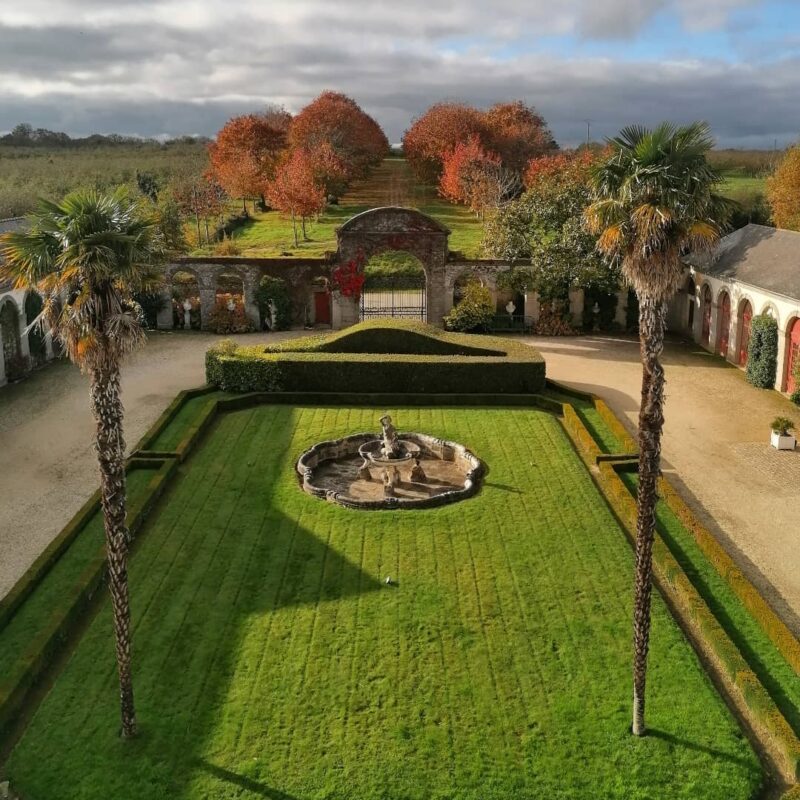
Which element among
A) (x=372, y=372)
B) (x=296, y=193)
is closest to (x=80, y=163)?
(x=296, y=193)

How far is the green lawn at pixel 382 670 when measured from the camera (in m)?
11.6

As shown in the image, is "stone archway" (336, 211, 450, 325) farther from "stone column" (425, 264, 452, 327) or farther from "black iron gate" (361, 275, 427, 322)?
"black iron gate" (361, 275, 427, 322)

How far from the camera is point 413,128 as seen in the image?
91.6 metres

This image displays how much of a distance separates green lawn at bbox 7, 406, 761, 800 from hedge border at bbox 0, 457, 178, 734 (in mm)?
388

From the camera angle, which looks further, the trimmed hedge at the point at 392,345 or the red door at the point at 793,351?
the trimmed hedge at the point at 392,345

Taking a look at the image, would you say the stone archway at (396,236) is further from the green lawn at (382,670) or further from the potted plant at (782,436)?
the green lawn at (382,670)

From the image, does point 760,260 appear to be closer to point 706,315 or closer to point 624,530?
point 706,315

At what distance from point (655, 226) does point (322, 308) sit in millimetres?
32054

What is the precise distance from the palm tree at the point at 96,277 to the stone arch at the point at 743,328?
28767mm

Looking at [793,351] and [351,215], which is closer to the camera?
[793,351]

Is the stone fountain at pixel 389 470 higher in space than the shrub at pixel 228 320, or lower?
lower

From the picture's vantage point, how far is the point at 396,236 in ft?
132

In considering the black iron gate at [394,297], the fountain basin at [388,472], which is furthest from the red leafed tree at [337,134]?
the fountain basin at [388,472]

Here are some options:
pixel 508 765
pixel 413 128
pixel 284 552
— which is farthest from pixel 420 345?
pixel 413 128
